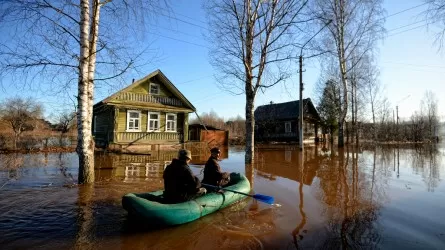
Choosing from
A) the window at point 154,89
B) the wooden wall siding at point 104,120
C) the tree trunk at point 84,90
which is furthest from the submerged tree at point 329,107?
the tree trunk at point 84,90

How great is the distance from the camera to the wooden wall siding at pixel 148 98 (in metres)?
19.2

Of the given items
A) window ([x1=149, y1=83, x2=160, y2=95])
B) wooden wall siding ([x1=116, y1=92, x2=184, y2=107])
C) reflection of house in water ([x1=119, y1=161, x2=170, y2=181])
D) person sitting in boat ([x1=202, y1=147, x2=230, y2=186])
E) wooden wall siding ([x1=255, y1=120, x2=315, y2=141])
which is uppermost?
window ([x1=149, y1=83, x2=160, y2=95])

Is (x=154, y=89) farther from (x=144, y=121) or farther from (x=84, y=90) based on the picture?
(x=84, y=90)

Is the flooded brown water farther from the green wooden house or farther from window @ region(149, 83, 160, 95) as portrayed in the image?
window @ region(149, 83, 160, 95)

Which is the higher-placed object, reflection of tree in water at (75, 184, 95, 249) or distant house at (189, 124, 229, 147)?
distant house at (189, 124, 229, 147)

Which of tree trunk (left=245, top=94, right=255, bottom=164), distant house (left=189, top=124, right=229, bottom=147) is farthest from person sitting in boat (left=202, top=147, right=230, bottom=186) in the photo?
distant house (left=189, top=124, right=229, bottom=147)

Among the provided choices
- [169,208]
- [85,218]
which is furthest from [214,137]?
[169,208]

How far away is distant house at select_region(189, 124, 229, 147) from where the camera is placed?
81.4ft

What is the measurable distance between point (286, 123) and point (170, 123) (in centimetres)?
1894

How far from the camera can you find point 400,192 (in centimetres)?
822

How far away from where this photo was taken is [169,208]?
497cm

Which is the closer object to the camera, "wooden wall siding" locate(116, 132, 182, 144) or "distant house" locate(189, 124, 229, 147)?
"wooden wall siding" locate(116, 132, 182, 144)

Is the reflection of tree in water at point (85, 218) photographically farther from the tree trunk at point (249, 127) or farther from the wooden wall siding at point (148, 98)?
the wooden wall siding at point (148, 98)

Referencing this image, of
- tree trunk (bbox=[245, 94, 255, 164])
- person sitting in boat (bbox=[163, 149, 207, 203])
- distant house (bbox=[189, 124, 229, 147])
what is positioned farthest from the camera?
distant house (bbox=[189, 124, 229, 147])
